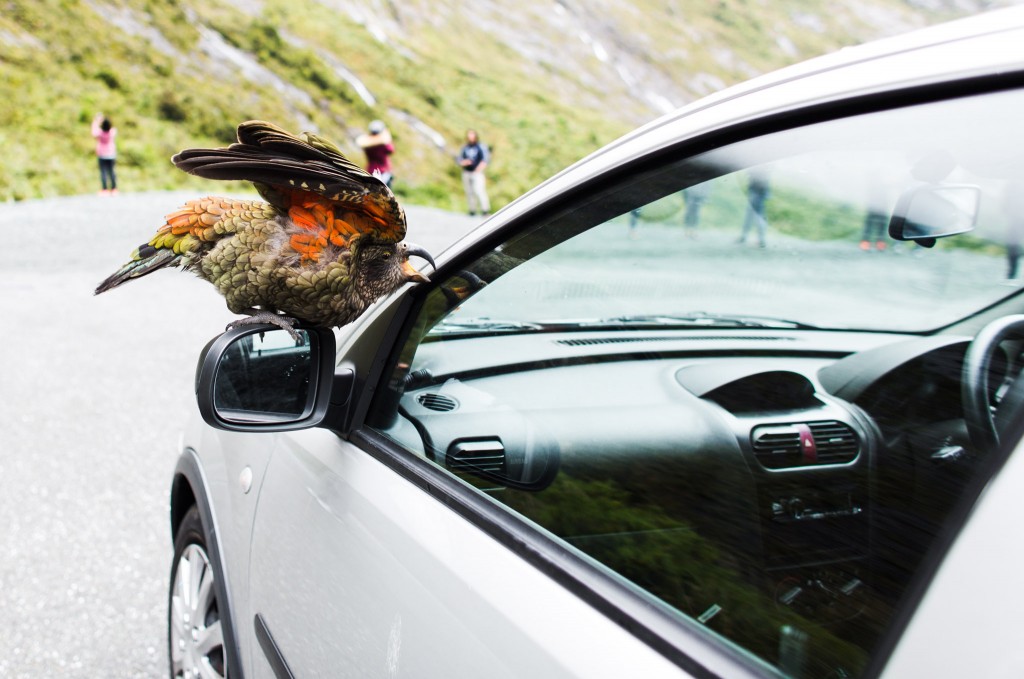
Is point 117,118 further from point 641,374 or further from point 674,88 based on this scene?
point 674,88

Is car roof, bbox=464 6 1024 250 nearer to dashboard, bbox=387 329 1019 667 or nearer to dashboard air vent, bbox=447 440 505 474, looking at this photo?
dashboard, bbox=387 329 1019 667

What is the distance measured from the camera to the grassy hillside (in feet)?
63.8

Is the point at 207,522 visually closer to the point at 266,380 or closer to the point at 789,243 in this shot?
the point at 266,380

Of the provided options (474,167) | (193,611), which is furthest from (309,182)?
(474,167)

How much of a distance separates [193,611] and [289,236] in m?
1.37

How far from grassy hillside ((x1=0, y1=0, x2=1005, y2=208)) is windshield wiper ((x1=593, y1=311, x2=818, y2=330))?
1773 cm

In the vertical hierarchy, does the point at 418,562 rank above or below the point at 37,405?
above

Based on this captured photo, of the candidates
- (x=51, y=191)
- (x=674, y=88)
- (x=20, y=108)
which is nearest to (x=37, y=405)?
(x=51, y=191)

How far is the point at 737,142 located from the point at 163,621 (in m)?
2.98

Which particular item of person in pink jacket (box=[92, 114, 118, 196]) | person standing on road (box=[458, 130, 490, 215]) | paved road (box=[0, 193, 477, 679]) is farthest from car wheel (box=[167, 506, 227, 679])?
person in pink jacket (box=[92, 114, 118, 196])

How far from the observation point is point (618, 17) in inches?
1578

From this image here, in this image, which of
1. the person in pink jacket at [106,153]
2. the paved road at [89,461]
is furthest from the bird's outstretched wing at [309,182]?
the person in pink jacket at [106,153]

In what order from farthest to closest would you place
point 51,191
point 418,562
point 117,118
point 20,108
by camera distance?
point 117,118
point 20,108
point 51,191
point 418,562

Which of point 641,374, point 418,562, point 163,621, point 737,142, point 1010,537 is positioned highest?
point 737,142
